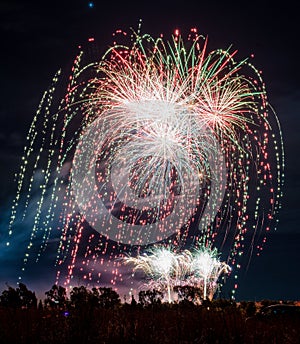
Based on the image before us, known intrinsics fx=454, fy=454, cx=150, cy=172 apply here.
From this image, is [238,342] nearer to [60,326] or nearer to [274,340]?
[274,340]

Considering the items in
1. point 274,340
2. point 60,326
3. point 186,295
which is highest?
point 186,295

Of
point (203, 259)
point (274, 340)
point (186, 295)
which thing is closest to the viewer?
point (274, 340)

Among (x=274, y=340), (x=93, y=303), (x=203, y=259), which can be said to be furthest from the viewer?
(x=203, y=259)

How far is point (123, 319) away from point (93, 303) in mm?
789

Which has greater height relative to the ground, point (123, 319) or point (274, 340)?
point (123, 319)

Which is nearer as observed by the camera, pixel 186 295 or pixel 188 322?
pixel 188 322

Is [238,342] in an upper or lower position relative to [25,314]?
lower

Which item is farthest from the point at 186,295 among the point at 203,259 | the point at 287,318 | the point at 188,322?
the point at 188,322

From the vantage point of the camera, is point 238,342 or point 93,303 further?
A: point 93,303

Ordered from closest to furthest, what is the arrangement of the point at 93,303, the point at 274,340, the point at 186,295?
the point at 274,340 → the point at 93,303 → the point at 186,295

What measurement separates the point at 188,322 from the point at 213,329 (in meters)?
0.50

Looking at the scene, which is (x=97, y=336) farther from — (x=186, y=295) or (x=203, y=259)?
(x=186, y=295)

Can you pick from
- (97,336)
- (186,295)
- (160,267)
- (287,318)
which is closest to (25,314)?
(97,336)

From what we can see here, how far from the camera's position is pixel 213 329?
337 inches
